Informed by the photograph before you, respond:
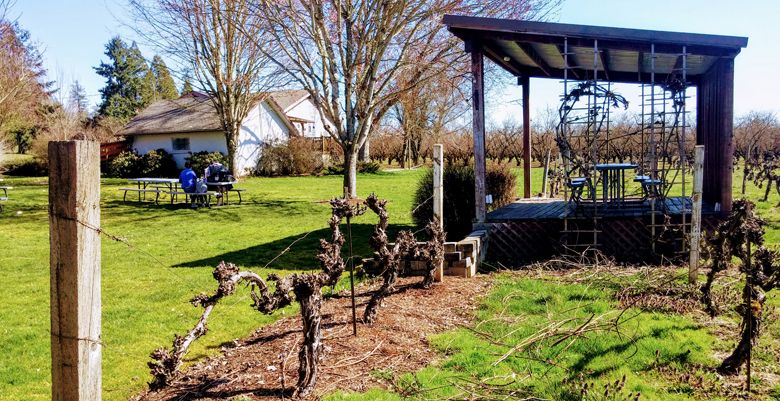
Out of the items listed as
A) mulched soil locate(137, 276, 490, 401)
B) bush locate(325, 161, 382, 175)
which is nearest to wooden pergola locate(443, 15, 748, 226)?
mulched soil locate(137, 276, 490, 401)

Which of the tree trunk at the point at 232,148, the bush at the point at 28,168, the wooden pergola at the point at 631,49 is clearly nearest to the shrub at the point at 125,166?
the bush at the point at 28,168

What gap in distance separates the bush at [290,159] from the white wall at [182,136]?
248 cm

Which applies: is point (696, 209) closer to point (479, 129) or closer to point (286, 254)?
point (479, 129)

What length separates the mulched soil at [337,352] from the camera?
4.00 meters

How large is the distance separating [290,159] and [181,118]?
7.87 meters

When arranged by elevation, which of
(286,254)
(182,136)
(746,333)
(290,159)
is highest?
(182,136)

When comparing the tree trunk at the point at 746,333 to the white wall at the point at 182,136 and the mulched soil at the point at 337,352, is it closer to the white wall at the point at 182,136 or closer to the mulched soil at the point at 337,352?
the mulched soil at the point at 337,352

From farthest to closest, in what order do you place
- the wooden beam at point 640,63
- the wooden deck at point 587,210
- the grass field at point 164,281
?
the wooden beam at point 640,63, the wooden deck at point 587,210, the grass field at point 164,281

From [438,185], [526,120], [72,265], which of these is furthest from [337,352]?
[526,120]

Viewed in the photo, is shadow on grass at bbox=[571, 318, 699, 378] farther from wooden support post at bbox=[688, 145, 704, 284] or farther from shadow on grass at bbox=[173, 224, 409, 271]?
shadow on grass at bbox=[173, 224, 409, 271]

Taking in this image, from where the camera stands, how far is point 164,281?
803 centimetres

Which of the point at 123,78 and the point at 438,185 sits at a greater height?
the point at 123,78

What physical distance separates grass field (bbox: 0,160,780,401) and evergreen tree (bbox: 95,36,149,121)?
41.0 meters

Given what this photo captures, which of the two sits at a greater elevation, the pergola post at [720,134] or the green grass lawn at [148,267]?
the pergola post at [720,134]
